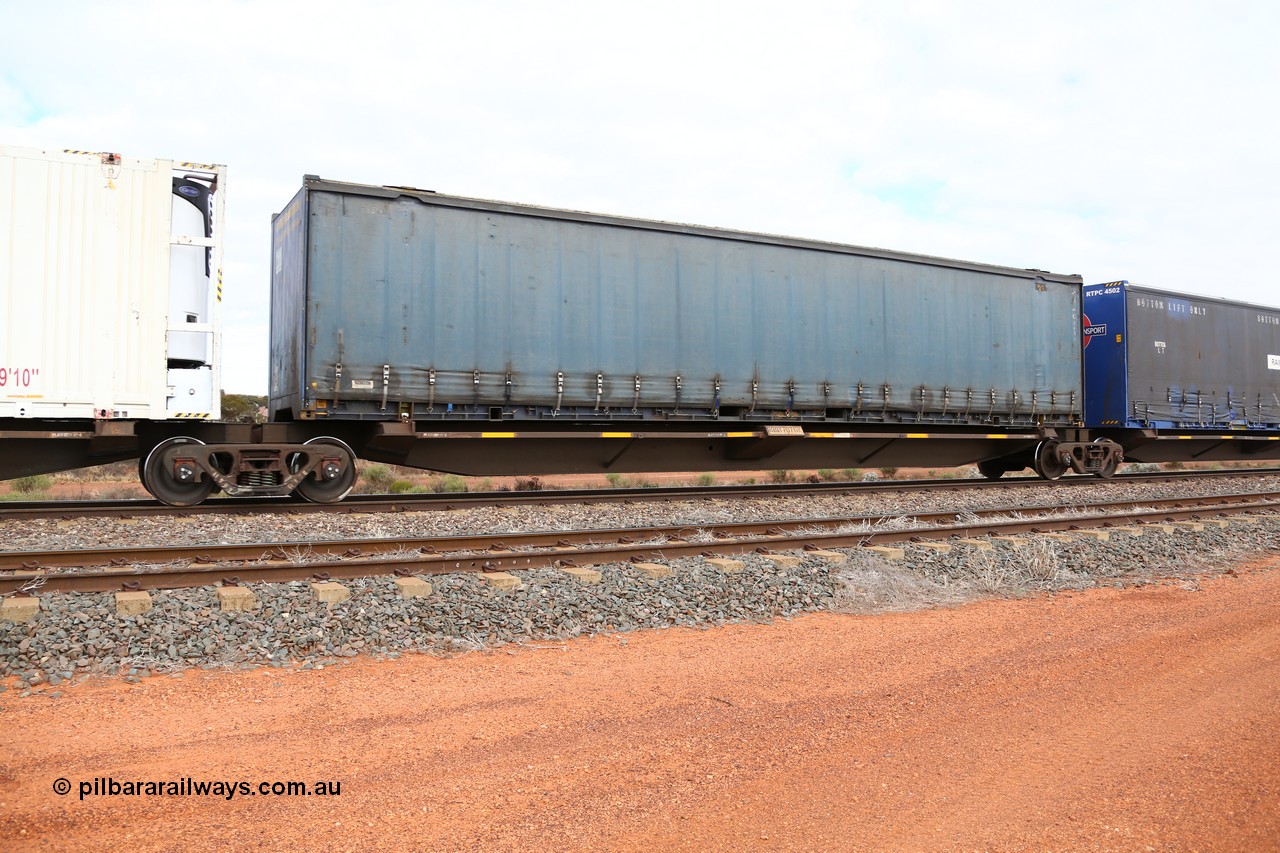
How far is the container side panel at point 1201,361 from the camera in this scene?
693 inches

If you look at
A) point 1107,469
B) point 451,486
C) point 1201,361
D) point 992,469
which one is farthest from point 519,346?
point 1201,361

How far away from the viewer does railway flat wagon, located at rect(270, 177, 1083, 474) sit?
1086cm

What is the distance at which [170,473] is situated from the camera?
969 cm

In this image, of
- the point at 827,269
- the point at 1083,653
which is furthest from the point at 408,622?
the point at 827,269

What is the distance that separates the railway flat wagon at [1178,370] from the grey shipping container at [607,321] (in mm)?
2876

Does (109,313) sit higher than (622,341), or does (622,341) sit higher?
(622,341)

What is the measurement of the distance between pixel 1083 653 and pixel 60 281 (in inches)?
380

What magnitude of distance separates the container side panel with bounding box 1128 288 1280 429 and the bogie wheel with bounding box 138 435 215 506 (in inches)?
663

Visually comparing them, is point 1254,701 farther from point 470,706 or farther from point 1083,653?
point 470,706

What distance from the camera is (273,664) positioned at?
192 inches

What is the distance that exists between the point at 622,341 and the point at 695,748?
890 cm

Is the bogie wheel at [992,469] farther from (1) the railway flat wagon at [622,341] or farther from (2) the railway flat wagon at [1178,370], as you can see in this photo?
(2) the railway flat wagon at [1178,370]

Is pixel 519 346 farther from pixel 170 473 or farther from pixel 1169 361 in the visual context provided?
pixel 1169 361

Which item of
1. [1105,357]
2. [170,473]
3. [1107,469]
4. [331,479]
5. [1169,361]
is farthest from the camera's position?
[1169,361]
